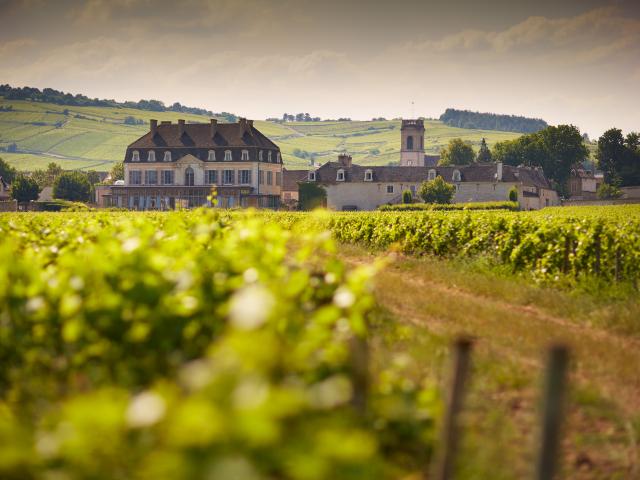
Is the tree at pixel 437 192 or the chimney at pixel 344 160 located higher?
the chimney at pixel 344 160

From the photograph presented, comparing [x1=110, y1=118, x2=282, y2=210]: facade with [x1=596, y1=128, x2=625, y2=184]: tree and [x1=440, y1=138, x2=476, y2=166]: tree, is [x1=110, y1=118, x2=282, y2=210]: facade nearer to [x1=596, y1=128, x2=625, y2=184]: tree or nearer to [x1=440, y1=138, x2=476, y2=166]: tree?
[x1=440, y1=138, x2=476, y2=166]: tree

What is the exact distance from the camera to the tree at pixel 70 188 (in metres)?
117

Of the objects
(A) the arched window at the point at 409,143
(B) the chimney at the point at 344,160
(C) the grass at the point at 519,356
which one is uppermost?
(A) the arched window at the point at 409,143

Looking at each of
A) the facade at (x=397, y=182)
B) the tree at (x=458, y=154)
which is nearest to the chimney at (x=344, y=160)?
the facade at (x=397, y=182)

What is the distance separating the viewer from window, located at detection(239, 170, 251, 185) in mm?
99375

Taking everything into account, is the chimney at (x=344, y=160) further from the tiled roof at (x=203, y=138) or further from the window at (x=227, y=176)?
the window at (x=227, y=176)

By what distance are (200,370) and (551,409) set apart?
174 centimetres

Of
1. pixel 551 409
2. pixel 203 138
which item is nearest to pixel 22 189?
pixel 203 138

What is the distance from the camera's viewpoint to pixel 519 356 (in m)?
10.7

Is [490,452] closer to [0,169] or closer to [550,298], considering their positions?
[550,298]

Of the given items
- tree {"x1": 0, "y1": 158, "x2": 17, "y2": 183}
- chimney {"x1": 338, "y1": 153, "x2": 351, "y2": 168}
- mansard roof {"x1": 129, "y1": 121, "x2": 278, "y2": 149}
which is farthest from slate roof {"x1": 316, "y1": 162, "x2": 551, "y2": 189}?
tree {"x1": 0, "y1": 158, "x2": 17, "y2": 183}

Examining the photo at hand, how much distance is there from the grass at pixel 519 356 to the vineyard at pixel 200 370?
34 centimetres

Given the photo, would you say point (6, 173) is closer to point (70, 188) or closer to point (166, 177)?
point (70, 188)

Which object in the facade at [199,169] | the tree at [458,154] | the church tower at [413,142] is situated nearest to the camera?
the facade at [199,169]
